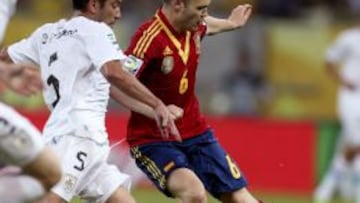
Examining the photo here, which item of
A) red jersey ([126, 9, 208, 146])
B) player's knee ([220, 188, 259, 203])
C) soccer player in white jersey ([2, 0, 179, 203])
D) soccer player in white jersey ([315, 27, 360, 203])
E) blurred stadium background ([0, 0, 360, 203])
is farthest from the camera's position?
blurred stadium background ([0, 0, 360, 203])

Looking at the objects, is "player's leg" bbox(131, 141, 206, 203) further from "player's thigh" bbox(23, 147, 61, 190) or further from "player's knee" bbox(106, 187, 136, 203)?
"player's thigh" bbox(23, 147, 61, 190)

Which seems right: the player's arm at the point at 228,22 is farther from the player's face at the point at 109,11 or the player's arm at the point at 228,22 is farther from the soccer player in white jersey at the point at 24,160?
the soccer player in white jersey at the point at 24,160

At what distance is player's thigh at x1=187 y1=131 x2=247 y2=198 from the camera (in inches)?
418

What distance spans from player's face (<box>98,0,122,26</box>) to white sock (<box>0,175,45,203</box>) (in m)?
1.79

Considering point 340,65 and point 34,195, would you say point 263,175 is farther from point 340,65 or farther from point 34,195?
point 34,195

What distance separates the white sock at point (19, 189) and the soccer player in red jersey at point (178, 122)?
173 cm

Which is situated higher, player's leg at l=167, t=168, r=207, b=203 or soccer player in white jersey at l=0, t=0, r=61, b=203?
soccer player in white jersey at l=0, t=0, r=61, b=203

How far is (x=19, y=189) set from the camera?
339 inches

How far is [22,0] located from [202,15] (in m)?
12.6

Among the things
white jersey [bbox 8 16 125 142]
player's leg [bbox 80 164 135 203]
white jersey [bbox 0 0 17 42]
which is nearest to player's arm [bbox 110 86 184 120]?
white jersey [bbox 8 16 125 142]

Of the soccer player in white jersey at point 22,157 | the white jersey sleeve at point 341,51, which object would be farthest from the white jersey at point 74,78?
the white jersey sleeve at point 341,51

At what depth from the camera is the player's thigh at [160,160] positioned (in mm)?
10359

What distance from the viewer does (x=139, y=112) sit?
988cm

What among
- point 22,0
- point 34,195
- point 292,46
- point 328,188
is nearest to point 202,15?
point 34,195
